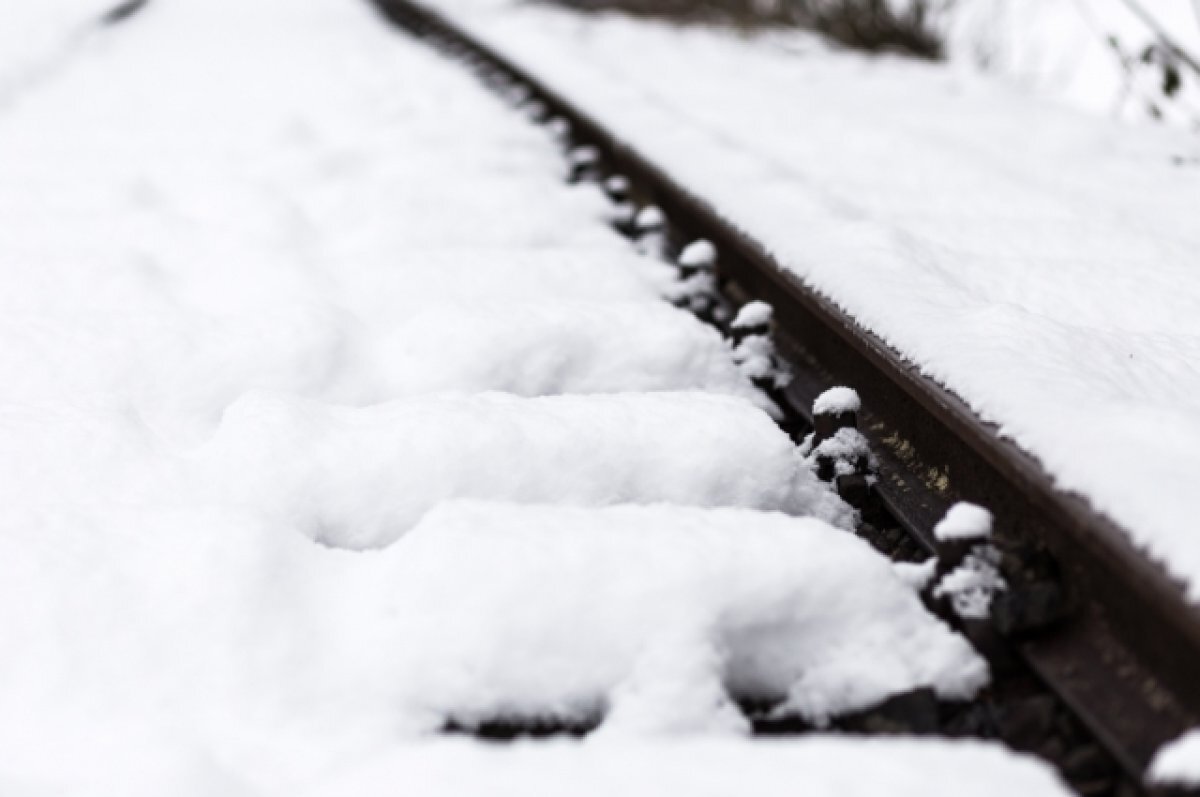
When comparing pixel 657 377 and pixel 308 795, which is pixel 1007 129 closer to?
pixel 657 377

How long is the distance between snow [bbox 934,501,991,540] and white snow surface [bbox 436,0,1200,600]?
0.11m

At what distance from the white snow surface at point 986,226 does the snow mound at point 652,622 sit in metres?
0.30

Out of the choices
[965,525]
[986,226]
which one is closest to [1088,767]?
[965,525]

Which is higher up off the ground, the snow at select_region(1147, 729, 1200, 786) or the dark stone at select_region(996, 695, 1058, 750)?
the snow at select_region(1147, 729, 1200, 786)

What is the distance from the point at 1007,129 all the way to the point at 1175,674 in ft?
10.2

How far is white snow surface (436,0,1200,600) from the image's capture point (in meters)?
1.41

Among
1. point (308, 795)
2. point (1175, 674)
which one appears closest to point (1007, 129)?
point (1175, 674)

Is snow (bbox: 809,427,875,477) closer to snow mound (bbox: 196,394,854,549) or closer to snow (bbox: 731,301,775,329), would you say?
snow mound (bbox: 196,394,854,549)

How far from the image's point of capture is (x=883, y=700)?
124cm

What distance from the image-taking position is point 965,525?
1331 millimetres

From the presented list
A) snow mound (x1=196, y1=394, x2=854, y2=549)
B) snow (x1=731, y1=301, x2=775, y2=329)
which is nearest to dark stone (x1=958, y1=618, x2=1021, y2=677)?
snow mound (x1=196, y1=394, x2=854, y2=549)

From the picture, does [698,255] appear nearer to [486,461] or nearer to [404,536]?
[486,461]

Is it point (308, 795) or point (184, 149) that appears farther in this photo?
point (184, 149)

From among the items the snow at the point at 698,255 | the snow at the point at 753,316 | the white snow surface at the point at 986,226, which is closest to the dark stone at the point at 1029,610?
the white snow surface at the point at 986,226
